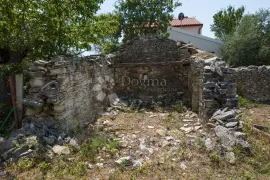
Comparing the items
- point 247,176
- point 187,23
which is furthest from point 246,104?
point 187,23

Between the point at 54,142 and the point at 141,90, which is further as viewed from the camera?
the point at 141,90

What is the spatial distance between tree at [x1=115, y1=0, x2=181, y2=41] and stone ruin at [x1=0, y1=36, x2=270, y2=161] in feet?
18.1

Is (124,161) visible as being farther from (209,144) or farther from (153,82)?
(153,82)

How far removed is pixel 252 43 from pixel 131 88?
27.9 ft

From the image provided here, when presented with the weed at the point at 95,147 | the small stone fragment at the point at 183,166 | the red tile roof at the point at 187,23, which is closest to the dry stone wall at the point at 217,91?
the small stone fragment at the point at 183,166

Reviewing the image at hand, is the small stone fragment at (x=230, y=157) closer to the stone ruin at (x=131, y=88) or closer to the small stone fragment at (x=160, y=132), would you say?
the stone ruin at (x=131, y=88)

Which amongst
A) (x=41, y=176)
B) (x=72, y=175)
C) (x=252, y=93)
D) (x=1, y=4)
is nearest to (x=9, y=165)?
(x=41, y=176)

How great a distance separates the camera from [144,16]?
46.5 feet

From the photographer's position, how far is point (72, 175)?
337 cm

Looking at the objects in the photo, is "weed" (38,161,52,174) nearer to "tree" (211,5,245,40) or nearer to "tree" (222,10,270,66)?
"tree" (222,10,270,66)

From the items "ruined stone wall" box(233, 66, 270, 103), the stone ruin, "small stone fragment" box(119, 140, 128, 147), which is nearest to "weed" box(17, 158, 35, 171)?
the stone ruin

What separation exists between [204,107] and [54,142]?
135 inches

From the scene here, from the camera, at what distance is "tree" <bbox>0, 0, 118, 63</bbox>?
5.81 meters

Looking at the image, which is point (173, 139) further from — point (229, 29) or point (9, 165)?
point (229, 29)
